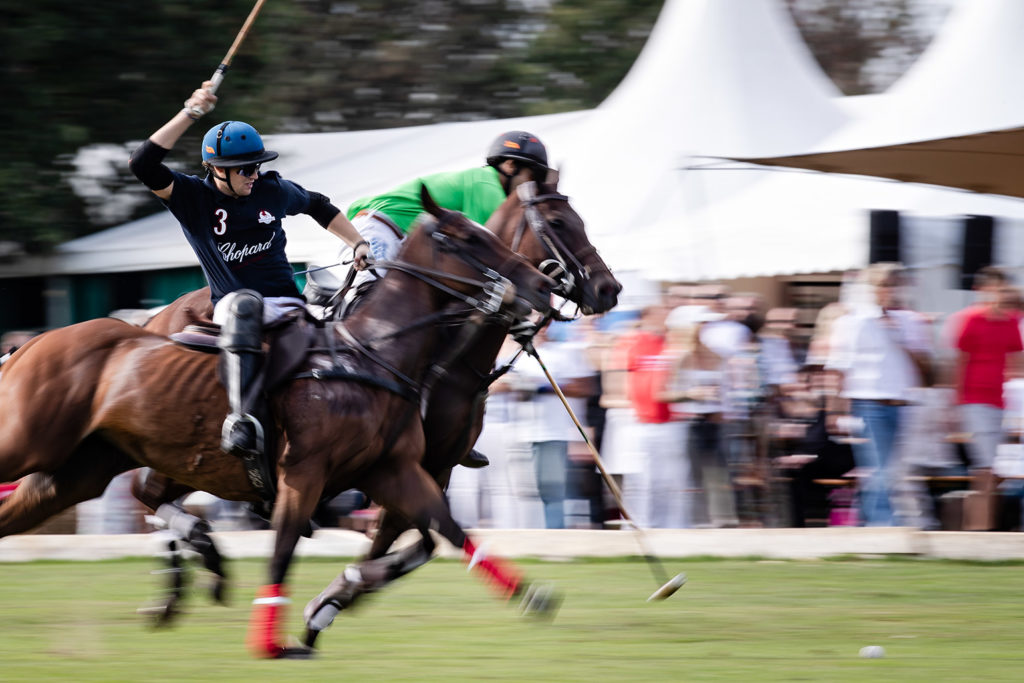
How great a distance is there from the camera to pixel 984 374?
10.6m

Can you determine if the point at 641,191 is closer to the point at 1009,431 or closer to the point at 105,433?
the point at 1009,431

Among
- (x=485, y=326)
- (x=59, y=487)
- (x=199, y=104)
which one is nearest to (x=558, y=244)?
(x=485, y=326)

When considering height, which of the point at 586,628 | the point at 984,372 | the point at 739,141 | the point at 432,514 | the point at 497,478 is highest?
the point at 739,141

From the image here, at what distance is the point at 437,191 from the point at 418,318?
→ 1351mm

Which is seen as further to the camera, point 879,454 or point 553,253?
point 879,454

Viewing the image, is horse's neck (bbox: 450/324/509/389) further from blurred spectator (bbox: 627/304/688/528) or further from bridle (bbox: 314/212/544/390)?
blurred spectator (bbox: 627/304/688/528)

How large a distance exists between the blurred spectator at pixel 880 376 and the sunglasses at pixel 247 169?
5.15m

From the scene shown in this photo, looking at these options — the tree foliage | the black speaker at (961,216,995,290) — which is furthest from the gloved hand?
the tree foliage

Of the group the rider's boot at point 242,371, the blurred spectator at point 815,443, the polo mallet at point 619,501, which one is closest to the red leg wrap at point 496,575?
the rider's boot at point 242,371

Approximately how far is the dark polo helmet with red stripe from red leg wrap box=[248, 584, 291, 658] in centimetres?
269

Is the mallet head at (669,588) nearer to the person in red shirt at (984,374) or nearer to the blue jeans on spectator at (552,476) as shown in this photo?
the blue jeans on spectator at (552,476)

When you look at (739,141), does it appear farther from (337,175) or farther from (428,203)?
(428,203)

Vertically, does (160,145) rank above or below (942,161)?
above

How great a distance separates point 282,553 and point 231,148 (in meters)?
1.91
